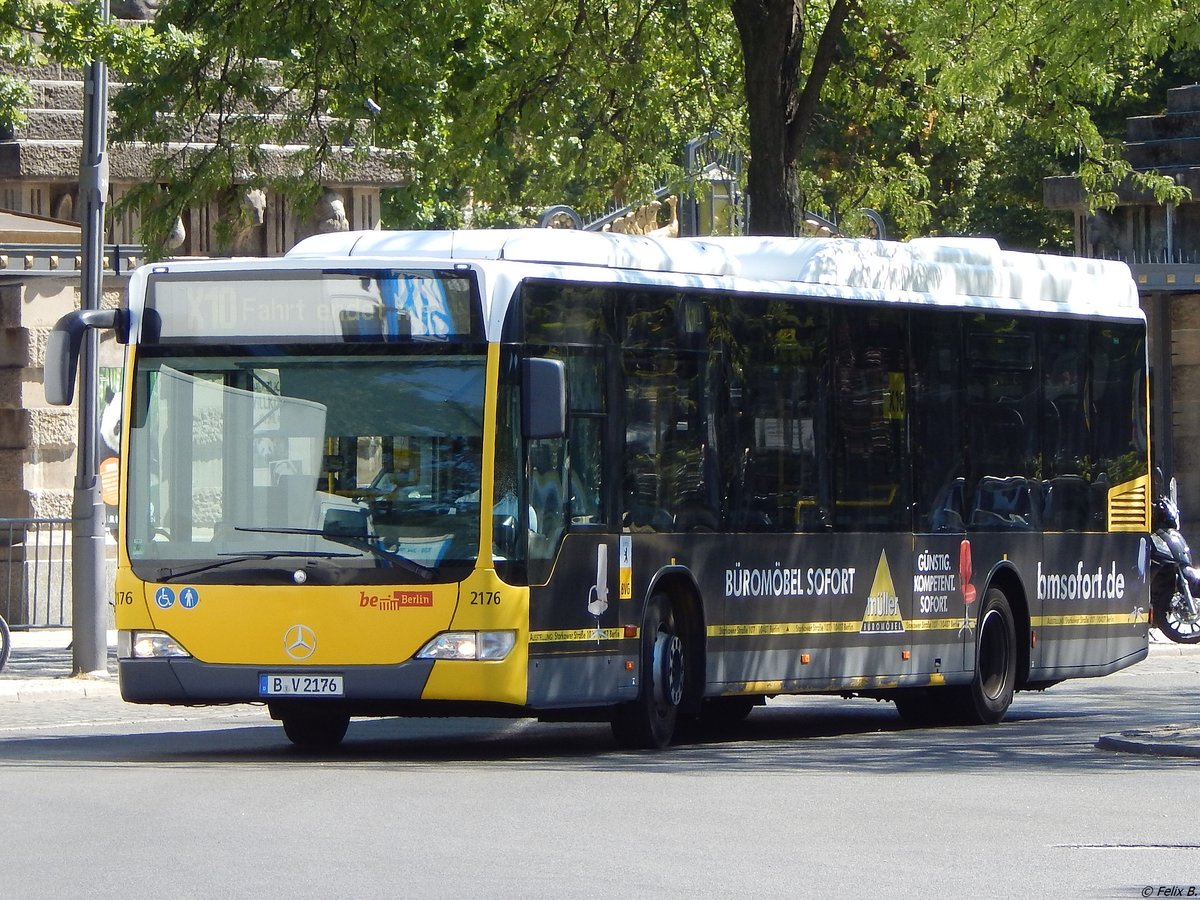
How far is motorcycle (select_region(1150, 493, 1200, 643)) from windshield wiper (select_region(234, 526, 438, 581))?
1338 centimetres

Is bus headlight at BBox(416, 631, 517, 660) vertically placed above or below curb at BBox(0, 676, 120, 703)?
above

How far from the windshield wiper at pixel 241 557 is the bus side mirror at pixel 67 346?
1069 mm

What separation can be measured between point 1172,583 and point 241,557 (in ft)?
46.0

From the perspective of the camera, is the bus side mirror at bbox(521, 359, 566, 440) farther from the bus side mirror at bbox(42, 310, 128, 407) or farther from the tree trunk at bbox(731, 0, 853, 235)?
the tree trunk at bbox(731, 0, 853, 235)

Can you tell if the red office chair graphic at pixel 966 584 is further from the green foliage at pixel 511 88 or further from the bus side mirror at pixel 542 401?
the bus side mirror at pixel 542 401

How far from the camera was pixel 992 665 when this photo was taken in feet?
56.2

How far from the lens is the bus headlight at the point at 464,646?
12.7 metres

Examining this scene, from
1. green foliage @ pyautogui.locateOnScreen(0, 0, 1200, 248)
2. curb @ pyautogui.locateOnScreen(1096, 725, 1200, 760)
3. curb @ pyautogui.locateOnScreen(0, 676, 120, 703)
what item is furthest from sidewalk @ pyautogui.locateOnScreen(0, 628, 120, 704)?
curb @ pyautogui.locateOnScreen(1096, 725, 1200, 760)

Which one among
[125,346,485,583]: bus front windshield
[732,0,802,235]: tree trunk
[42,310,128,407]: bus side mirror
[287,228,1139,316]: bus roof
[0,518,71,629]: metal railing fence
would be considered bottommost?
[0,518,71,629]: metal railing fence

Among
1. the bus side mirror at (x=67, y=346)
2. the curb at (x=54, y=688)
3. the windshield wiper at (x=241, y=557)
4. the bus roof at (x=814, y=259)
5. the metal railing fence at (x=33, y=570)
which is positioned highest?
the bus roof at (x=814, y=259)

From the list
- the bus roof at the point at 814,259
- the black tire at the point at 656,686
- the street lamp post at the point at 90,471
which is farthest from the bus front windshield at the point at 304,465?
the street lamp post at the point at 90,471

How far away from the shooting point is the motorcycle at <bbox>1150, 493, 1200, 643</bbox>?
24.5 m
